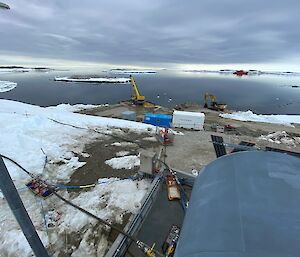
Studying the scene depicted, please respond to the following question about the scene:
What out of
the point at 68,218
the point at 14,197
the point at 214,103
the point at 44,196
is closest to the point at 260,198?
the point at 14,197

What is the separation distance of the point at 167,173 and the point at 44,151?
10.4 meters

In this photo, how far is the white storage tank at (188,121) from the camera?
100 feet

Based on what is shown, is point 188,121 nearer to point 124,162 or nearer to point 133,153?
point 133,153

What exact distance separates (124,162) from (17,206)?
1082 cm

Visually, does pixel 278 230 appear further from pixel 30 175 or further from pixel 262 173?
pixel 30 175

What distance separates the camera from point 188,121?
102 feet

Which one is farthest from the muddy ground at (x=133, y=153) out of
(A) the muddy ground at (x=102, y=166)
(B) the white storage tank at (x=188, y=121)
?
(B) the white storage tank at (x=188, y=121)

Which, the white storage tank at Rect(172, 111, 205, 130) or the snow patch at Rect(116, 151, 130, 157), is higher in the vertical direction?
the snow patch at Rect(116, 151, 130, 157)

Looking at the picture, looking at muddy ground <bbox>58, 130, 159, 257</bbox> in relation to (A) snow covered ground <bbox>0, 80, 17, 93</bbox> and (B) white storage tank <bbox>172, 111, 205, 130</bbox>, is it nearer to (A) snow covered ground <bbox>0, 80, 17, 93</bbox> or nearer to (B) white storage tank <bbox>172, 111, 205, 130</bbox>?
(B) white storage tank <bbox>172, 111, 205, 130</bbox>

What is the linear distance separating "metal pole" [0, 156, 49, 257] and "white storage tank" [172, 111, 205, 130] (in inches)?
1074

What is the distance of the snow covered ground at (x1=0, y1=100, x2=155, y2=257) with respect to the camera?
8.11 meters

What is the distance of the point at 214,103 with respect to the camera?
5794 cm

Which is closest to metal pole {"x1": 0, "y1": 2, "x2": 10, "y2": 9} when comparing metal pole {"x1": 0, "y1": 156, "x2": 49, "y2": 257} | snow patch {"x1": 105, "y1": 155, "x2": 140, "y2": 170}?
metal pole {"x1": 0, "y1": 156, "x2": 49, "y2": 257}

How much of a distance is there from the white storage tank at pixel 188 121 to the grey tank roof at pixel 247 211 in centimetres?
2651
